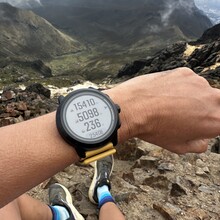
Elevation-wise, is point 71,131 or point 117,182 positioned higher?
point 71,131

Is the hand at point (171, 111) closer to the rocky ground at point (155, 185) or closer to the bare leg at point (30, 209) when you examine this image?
the bare leg at point (30, 209)

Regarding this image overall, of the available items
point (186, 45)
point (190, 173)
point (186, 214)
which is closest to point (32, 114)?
point (190, 173)

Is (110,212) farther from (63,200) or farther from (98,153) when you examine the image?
(98,153)

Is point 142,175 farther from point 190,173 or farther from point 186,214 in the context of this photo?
point 186,214

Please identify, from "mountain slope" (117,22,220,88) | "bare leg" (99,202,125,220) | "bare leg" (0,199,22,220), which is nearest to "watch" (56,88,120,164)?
"bare leg" (0,199,22,220)

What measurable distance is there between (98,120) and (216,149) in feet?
30.4

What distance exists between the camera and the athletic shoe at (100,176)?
7.79 m

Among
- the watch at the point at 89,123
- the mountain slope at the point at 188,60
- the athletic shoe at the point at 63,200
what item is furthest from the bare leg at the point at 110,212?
the mountain slope at the point at 188,60

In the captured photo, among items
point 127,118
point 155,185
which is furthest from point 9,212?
point 155,185

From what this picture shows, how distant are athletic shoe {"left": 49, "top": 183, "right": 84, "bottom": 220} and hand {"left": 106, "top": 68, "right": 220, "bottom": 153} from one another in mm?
3453

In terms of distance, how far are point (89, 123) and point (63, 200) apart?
405 centimetres

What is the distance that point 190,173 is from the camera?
9664mm

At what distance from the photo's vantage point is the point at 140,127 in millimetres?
3730

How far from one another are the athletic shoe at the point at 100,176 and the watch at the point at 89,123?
4.40 metres
